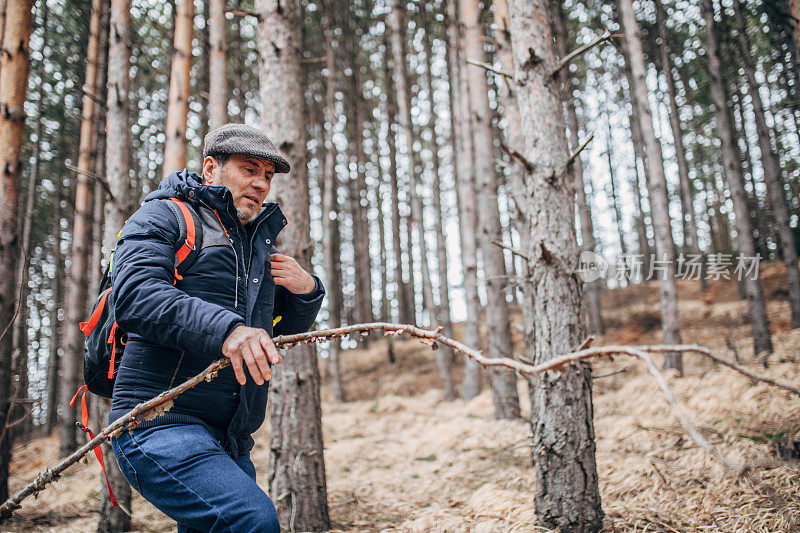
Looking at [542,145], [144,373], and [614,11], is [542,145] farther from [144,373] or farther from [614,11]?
[614,11]

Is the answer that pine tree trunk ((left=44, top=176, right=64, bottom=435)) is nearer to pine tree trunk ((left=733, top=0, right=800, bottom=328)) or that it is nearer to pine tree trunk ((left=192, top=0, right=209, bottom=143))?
pine tree trunk ((left=192, top=0, right=209, bottom=143))

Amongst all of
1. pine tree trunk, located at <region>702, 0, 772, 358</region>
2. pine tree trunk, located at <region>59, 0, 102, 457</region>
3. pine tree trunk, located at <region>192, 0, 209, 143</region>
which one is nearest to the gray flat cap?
pine tree trunk, located at <region>59, 0, 102, 457</region>

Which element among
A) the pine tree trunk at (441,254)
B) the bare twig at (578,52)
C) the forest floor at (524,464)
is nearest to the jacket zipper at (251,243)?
Answer: the forest floor at (524,464)

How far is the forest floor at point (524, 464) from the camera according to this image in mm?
3545

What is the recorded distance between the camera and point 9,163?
4312 mm

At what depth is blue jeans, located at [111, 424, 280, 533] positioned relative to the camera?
1689mm

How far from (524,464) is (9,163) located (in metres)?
5.85

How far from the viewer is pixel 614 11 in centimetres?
1427

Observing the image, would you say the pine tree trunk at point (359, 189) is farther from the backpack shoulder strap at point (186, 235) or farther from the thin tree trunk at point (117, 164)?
the backpack shoulder strap at point (186, 235)

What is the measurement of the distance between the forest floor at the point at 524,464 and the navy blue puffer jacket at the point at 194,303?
173 centimetres

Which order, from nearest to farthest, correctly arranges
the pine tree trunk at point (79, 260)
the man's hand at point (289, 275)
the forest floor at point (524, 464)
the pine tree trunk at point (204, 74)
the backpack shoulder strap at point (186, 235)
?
the backpack shoulder strap at point (186, 235) < the man's hand at point (289, 275) < the forest floor at point (524, 464) < the pine tree trunk at point (79, 260) < the pine tree trunk at point (204, 74)

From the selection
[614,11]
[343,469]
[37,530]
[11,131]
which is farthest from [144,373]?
[614,11]

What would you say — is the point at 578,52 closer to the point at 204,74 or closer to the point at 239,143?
the point at 239,143

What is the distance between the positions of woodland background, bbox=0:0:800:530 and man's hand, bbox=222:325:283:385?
583mm
